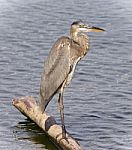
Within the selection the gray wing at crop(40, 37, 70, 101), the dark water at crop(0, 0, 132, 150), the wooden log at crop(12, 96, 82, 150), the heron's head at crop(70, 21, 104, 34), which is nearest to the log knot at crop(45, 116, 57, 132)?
the wooden log at crop(12, 96, 82, 150)

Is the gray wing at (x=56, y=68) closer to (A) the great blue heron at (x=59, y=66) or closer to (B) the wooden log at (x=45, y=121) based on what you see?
(A) the great blue heron at (x=59, y=66)

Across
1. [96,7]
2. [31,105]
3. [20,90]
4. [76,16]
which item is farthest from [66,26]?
[31,105]

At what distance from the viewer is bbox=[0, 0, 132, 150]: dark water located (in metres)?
11.7

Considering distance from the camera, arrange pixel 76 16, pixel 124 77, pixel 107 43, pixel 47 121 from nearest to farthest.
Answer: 1. pixel 47 121
2. pixel 124 77
3. pixel 107 43
4. pixel 76 16

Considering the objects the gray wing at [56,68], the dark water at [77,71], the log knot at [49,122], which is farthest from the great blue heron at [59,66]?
the dark water at [77,71]

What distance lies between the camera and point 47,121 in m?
11.3

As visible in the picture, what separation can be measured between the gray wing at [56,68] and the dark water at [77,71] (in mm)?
983

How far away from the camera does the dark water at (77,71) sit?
11.7m

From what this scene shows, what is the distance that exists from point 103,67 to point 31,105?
4.05m

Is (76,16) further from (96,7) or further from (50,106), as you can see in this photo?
(50,106)

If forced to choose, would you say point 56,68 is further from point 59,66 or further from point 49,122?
point 49,122

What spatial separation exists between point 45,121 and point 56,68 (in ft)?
3.32

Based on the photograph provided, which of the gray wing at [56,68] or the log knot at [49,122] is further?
the log knot at [49,122]

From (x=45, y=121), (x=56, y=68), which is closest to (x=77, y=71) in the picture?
(x=45, y=121)
